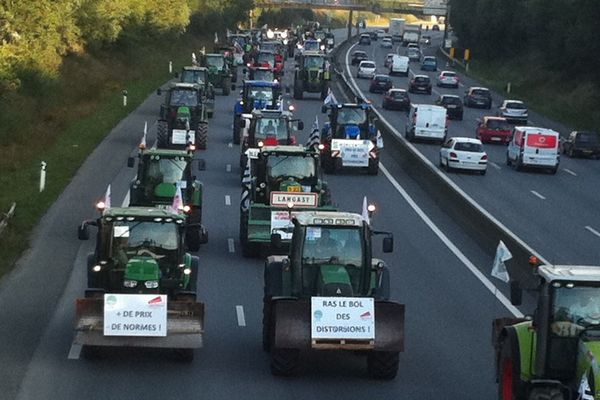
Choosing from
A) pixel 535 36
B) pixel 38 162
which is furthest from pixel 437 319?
pixel 535 36

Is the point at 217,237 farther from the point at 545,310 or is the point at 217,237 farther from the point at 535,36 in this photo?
the point at 535,36

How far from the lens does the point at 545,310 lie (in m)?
15.0

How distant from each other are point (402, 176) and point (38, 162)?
12.1 m

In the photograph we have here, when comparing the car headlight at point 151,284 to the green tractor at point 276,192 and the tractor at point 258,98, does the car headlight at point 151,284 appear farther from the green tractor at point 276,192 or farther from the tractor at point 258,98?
the tractor at point 258,98

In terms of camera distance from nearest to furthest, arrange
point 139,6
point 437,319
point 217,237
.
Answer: point 437,319 < point 217,237 < point 139,6

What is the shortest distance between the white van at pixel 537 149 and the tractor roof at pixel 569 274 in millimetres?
36758

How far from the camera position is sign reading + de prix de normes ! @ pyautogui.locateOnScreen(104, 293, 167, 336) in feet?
61.9

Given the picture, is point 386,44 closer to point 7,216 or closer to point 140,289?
point 7,216

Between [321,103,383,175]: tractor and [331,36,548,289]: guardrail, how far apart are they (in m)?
1.41

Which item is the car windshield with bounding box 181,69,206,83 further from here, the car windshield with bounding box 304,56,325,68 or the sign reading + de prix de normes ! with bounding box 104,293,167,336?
the sign reading + de prix de normes ! with bounding box 104,293,167,336

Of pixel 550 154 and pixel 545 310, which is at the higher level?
pixel 545 310

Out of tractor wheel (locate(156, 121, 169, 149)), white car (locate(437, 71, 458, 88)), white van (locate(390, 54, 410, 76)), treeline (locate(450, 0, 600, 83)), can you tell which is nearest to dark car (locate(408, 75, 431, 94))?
white car (locate(437, 71, 458, 88))

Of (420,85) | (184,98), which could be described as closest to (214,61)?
(420,85)

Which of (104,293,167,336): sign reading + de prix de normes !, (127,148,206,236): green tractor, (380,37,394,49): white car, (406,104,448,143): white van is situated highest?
(104,293,167,336): sign reading + de prix de normes !
